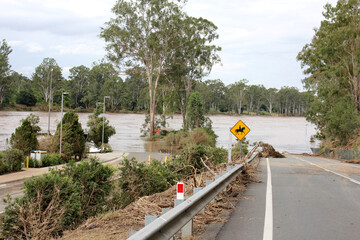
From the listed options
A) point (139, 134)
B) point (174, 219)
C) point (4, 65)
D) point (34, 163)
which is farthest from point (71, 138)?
point (4, 65)

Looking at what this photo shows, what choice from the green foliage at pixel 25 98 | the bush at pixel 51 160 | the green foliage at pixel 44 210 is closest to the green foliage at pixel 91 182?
the green foliage at pixel 44 210

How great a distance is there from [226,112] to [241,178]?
16992cm

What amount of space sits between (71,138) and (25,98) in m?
104

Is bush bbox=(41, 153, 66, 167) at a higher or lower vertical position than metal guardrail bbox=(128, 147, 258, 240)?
lower

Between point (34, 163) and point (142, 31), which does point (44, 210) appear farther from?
point (142, 31)

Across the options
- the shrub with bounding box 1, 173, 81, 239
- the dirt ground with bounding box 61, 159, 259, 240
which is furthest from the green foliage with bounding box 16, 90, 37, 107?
the dirt ground with bounding box 61, 159, 259, 240

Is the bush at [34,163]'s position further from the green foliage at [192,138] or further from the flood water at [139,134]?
the green foliage at [192,138]

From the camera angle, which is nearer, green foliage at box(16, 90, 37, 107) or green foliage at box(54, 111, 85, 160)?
green foliage at box(54, 111, 85, 160)

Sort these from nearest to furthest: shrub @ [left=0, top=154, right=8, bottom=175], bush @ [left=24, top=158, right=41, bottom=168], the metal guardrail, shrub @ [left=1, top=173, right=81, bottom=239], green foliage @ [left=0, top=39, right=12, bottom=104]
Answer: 1. the metal guardrail
2. shrub @ [left=1, top=173, right=81, bottom=239]
3. shrub @ [left=0, top=154, right=8, bottom=175]
4. bush @ [left=24, top=158, right=41, bottom=168]
5. green foliage @ [left=0, top=39, right=12, bottom=104]

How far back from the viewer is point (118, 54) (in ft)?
192

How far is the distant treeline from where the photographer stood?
112375 mm

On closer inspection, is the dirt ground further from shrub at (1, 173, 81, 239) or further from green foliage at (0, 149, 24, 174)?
green foliage at (0, 149, 24, 174)

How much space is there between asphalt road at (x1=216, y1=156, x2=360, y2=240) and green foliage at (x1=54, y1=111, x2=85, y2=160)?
27.7m

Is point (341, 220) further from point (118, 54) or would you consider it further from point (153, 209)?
point (118, 54)
